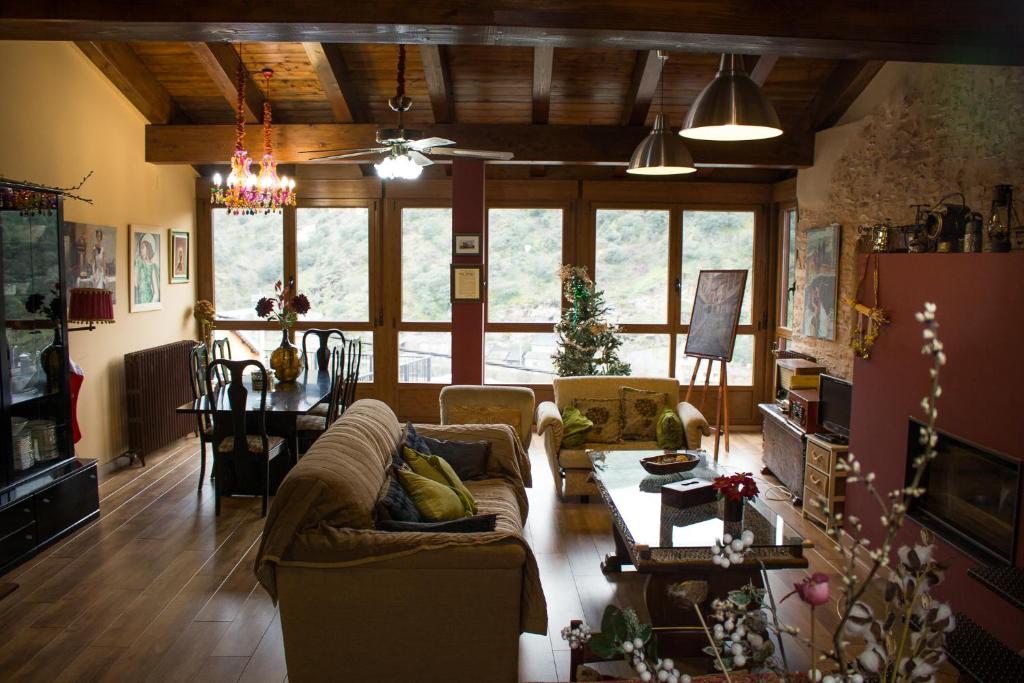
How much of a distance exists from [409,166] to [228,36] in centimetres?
137

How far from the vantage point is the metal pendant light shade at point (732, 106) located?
284 centimetres

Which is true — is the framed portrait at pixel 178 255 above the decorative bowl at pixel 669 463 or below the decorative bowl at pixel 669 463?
above

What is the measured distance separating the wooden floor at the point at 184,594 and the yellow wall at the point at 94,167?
979 millimetres

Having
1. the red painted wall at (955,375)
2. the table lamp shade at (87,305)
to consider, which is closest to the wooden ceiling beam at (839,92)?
the red painted wall at (955,375)

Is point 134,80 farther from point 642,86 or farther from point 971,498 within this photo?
point 971,498

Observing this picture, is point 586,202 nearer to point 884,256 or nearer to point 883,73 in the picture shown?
point 883,73

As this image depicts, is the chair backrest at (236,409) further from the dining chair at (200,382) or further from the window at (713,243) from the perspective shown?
the window at (713,243)

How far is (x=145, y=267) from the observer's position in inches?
286

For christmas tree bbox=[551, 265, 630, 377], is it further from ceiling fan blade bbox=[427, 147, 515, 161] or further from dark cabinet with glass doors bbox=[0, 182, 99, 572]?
dark cabinet with glass doors bbox=[0, 182, 99, 572]

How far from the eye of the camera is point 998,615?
3.64 m

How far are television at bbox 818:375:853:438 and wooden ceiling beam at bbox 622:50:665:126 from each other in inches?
106

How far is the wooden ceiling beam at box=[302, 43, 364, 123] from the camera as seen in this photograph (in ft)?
20.7

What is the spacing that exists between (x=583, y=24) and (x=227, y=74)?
4.15m

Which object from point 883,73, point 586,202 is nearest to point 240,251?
point 586,202
